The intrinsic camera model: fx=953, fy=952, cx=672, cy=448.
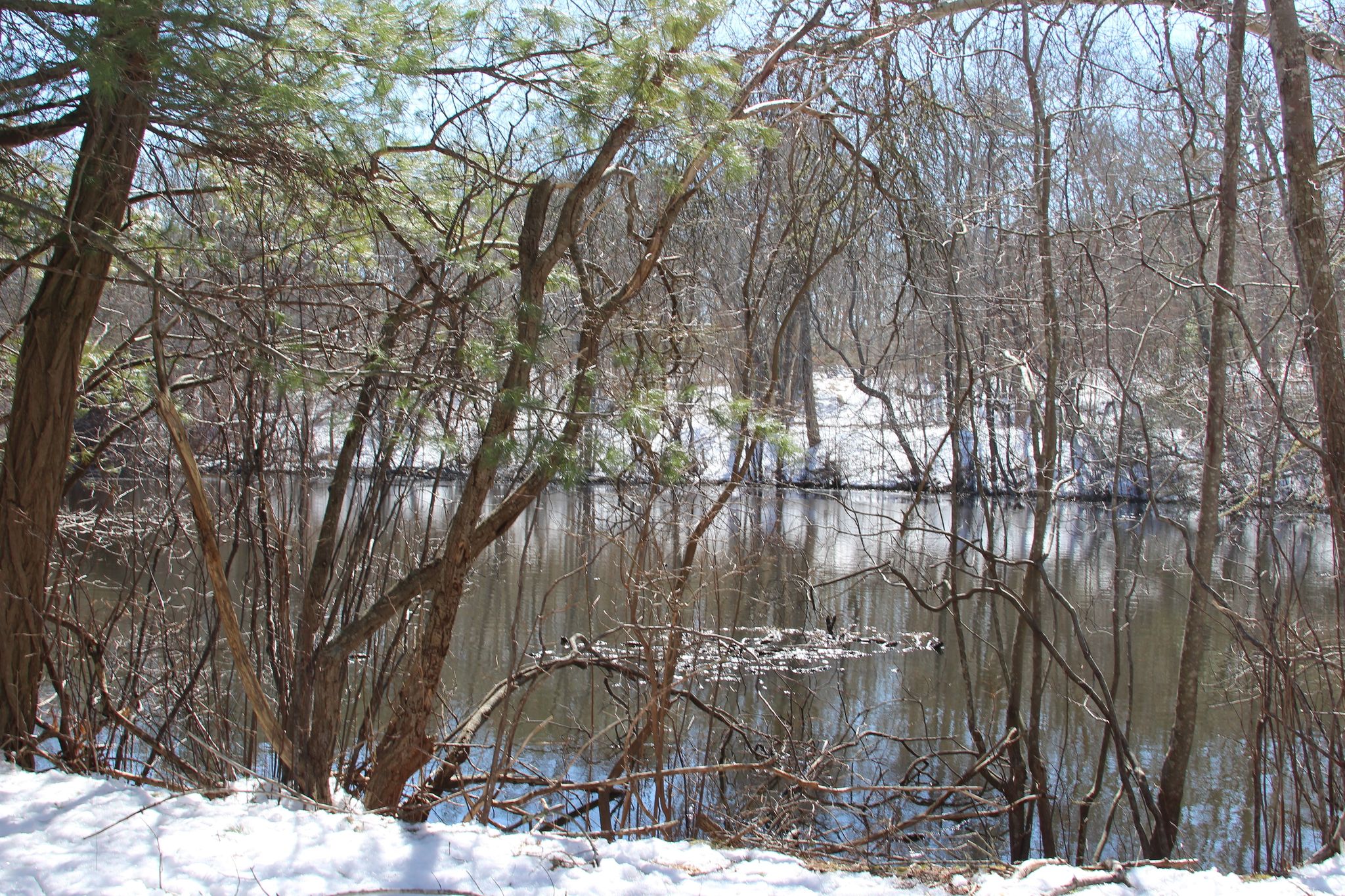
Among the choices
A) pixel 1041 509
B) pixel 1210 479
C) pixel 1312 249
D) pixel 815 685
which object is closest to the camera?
pixel 1312 249

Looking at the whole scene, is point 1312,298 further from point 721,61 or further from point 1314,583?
point 1314,583

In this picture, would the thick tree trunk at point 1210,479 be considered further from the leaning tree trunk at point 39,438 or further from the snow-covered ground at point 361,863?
the leaning tree trunk at point 39,438

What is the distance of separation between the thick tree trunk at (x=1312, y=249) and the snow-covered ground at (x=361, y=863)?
189 centimetres

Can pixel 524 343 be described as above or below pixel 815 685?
above

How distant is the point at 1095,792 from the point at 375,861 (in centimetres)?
419

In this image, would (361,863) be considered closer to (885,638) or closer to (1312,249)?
(1312,249)

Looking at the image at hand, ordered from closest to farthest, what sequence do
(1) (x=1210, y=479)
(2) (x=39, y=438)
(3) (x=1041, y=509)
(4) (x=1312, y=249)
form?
(2) (x=39, y=438) < (4) (x=1312, y=249) < (1) (x=1210, y=479) < (3) (x=1041, y=509)

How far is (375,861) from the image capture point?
2.75 meters

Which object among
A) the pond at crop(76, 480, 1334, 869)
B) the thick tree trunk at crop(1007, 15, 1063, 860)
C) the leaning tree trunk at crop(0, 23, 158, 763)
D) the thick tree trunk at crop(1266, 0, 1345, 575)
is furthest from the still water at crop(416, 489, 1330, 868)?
the leaning tree trunk at crop(0, 23, 158, 763)

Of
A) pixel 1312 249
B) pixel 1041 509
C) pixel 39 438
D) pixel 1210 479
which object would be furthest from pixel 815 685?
pixel 39 438

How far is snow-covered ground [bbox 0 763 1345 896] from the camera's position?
102 inches

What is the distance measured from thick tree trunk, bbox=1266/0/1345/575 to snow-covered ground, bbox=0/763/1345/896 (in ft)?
6.20

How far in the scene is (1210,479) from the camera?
16.4 feet

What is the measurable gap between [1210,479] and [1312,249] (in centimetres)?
128
